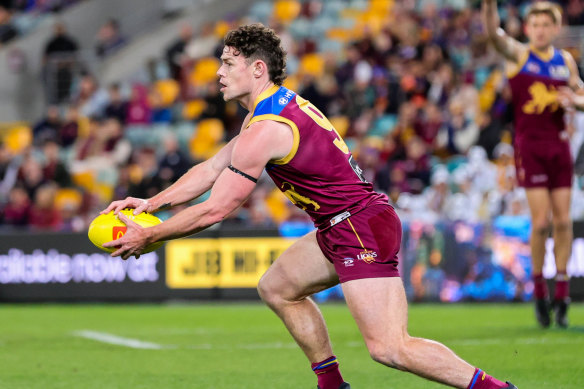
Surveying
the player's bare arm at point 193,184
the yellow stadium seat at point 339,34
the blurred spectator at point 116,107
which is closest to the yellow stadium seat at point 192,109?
the blurred spectator at point 116,107

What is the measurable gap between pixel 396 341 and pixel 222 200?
1.14 meters

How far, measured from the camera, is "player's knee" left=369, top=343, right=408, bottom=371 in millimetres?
5207

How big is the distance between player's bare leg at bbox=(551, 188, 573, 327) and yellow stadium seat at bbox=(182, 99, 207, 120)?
11.0 m

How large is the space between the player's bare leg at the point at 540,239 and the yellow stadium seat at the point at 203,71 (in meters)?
11.7

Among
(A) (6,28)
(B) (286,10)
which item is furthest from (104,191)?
(A) (6,28)

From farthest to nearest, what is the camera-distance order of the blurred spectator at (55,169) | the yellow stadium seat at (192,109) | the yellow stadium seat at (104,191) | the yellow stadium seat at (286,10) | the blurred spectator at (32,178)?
the yellow stadium seat at (286,10) < the yellow stadium seat at (192,109) < the blurred spectator at (55,169) < the yellow stadium seat at (104,191) < the blurred spectator at (32,178)

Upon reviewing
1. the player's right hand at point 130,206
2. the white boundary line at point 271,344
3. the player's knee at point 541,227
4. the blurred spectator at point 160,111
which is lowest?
the white boundary line at point 271,344

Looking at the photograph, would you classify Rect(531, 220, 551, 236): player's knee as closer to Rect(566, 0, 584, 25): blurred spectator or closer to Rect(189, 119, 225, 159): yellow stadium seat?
Rect(566, 0, 584, 25): blurred spectator

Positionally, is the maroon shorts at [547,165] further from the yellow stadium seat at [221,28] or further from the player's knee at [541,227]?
the yellow stadium seat at [221,28]

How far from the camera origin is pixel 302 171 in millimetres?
5465

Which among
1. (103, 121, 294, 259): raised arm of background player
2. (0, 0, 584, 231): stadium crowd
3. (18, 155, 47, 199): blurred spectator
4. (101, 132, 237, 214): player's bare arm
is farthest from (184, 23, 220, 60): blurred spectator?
(103, 121, 294, 259): raised arm of background player

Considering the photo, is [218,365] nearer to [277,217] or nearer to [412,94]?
[277,217]

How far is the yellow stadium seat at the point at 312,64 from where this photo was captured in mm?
19109

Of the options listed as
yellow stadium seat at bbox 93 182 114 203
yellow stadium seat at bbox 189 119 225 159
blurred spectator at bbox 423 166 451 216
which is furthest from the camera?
yellow stadium seat at bbox 189 119 225 159
